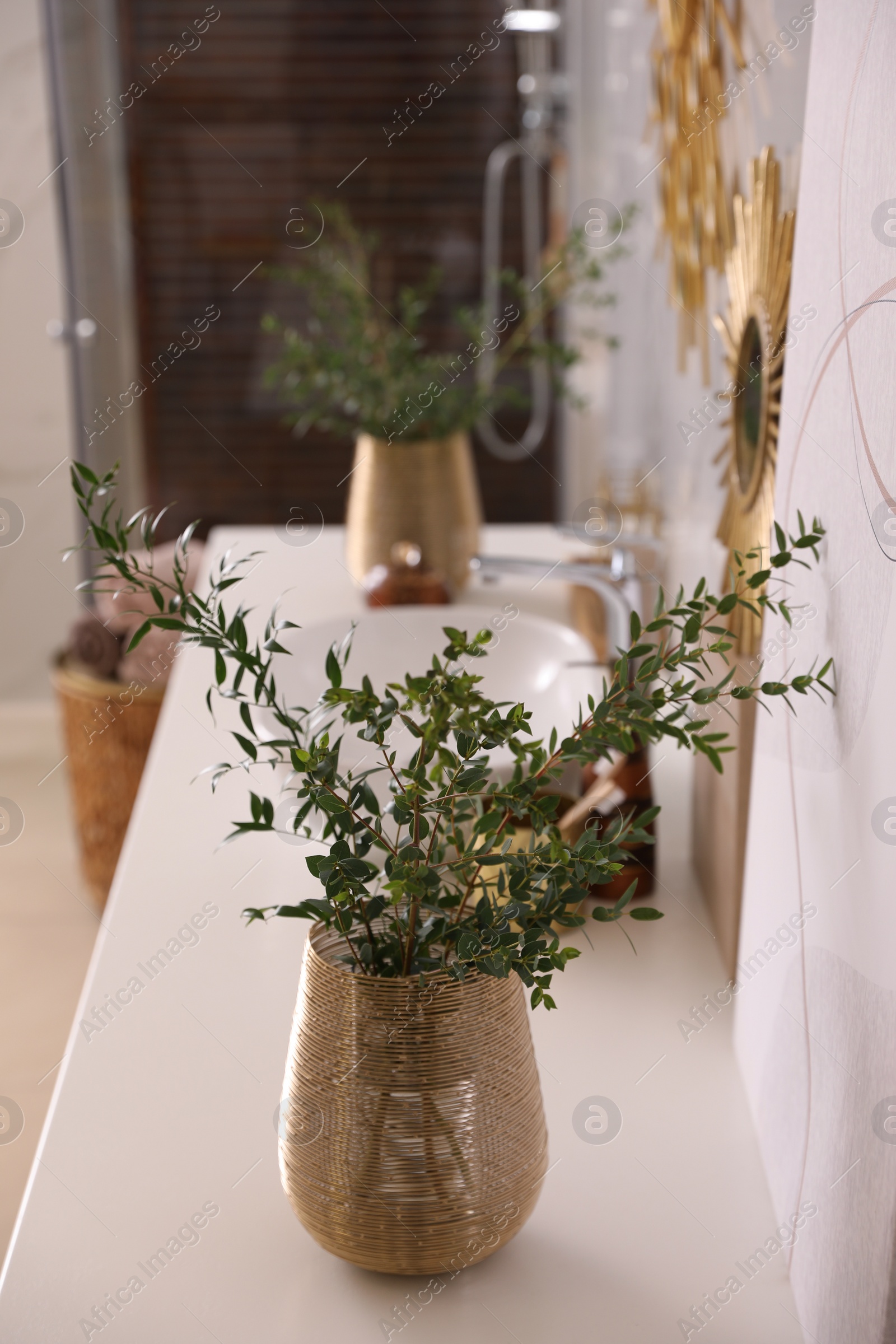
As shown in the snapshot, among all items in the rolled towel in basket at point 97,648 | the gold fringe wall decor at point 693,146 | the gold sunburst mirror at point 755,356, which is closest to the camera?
the gold sunburst mirror at point 755,356

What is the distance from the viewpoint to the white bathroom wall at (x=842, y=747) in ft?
1.66

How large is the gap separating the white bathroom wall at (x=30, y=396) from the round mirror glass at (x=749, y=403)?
1965 millimetres

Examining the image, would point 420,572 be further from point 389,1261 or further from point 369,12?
point 369,12

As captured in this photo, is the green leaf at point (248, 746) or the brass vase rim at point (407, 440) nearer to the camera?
the green leaf at point (248, 746)

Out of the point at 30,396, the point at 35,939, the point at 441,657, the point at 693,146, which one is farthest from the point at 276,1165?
the point at 30,396

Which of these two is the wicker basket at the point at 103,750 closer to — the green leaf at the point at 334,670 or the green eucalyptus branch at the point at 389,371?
the green eucalyptus branch at the point at 389,371

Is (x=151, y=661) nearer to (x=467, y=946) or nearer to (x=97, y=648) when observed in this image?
(x=97, y=648)

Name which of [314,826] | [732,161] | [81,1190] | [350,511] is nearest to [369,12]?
[350,511]

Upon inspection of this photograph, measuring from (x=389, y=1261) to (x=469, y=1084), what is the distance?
104mm

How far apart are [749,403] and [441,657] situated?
54 centimetres

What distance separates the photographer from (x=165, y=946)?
2.92 feet

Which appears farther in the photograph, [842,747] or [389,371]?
[389,371]

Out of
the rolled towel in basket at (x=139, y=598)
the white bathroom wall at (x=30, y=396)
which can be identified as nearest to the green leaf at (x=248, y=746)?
the rolled towel in basket at (x=139, y=598)

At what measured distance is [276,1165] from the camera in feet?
2.30
